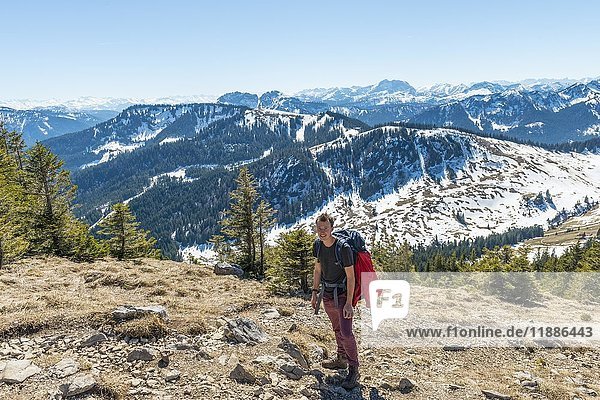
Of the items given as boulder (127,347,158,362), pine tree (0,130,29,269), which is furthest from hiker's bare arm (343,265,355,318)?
pine tree (0,130,29,269)

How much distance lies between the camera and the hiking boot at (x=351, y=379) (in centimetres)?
827

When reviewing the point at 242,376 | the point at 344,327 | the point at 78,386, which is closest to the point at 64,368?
the point at 78,386

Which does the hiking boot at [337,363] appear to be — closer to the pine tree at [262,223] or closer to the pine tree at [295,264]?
the pine tree at [295,264]

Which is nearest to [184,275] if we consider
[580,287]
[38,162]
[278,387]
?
[278,387]

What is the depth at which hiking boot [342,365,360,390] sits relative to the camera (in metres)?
8.27

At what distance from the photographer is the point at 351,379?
835 cm

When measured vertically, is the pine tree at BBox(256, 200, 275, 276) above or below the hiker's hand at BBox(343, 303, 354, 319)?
below

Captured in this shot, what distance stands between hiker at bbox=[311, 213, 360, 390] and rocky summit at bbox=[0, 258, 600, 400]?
838mm

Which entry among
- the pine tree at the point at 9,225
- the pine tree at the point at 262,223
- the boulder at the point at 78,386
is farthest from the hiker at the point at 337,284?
the pine tree at the point at 262,223

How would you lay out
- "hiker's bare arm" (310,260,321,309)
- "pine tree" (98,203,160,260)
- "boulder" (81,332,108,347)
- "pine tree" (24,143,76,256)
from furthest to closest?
1. "pine tree" (98,203,160,260)
2. "pine tree" (24,143,76,256)
3. "boulder" (81,332,108,347)
4. "hiker's bare arm" (310,260,321,309)

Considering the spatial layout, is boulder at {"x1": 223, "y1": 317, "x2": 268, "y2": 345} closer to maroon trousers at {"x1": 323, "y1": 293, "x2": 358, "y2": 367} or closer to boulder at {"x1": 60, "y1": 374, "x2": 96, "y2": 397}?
maroon trousers at {"x1": 323, "y1": 293, "x2": 358, "y2": 367}

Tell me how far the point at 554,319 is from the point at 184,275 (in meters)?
20.3

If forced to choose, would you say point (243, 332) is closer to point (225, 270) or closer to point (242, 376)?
point (242, 376)

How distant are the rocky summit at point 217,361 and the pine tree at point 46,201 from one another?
1928cm
